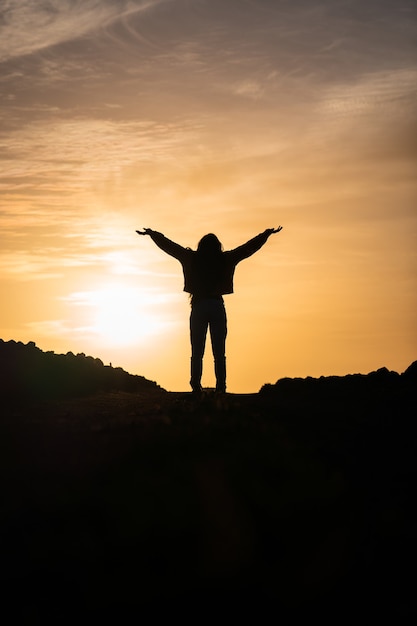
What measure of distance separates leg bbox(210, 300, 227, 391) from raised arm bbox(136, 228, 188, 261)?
1389mm

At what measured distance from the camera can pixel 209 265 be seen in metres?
16.9

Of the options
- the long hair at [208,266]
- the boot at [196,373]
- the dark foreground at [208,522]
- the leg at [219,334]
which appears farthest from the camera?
the boot at [196,373]

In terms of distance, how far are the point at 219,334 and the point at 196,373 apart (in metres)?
0.92

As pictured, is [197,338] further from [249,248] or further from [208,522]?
[208,522]

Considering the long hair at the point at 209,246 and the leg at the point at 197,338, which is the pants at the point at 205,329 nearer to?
the leg at the point at 197,338

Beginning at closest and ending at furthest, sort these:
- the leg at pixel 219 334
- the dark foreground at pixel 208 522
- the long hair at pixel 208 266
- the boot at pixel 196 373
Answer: the dark foreground at pixel 208 522
the leg at pixel 219 334
the long hair at pixel 208 266
the boot at pixel 196 373

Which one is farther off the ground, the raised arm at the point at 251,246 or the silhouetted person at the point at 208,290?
the raised arm at the point at 251,246

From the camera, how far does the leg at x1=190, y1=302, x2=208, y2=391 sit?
16703 mm

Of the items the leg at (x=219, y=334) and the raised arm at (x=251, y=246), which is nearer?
the leg at (x=219, y=334)

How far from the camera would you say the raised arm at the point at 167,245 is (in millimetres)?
17531

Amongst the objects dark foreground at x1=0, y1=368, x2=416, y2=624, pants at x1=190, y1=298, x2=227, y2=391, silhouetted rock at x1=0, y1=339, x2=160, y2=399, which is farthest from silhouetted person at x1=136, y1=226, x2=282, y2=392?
silhouetted rock at x1=0, y1=339, x2=160, y2=399

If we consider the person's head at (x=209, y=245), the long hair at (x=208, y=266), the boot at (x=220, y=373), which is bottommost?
the boot at (x=220, y=373)

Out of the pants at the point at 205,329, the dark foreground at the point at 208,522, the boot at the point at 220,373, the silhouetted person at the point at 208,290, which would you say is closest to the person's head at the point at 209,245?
the silhouetted person at the point at 208,290

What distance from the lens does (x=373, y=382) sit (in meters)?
18.6
